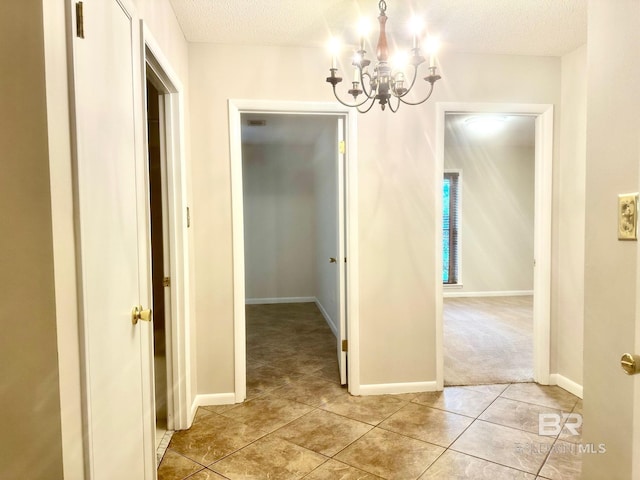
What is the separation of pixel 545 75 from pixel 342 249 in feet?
6.44

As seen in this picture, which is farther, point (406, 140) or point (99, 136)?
point (406, 140)

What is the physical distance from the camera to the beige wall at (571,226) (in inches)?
103

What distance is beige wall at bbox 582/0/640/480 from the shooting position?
43.7 inches

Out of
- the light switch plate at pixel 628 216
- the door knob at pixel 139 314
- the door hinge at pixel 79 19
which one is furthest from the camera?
the door knob at pixel 139 314

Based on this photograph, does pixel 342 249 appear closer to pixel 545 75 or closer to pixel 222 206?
pixel 222 206

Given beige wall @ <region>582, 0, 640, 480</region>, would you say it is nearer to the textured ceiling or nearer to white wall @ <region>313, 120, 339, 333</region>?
the textured ceiling

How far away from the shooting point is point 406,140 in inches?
104

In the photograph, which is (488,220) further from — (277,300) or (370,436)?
(370,436)

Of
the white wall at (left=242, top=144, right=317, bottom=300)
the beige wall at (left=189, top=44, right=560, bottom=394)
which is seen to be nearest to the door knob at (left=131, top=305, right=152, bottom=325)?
the beige wall at (left=189, top=44, right=560, bottom=394)

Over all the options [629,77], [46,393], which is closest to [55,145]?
[46,393]

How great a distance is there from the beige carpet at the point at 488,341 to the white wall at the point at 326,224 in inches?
50.3

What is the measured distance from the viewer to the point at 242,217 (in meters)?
2.52

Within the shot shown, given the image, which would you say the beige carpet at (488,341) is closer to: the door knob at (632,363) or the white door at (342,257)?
the white door at (342,257)

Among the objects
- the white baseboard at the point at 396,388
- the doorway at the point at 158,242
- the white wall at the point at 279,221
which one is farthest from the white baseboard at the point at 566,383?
the white wall at the point at 279,221
